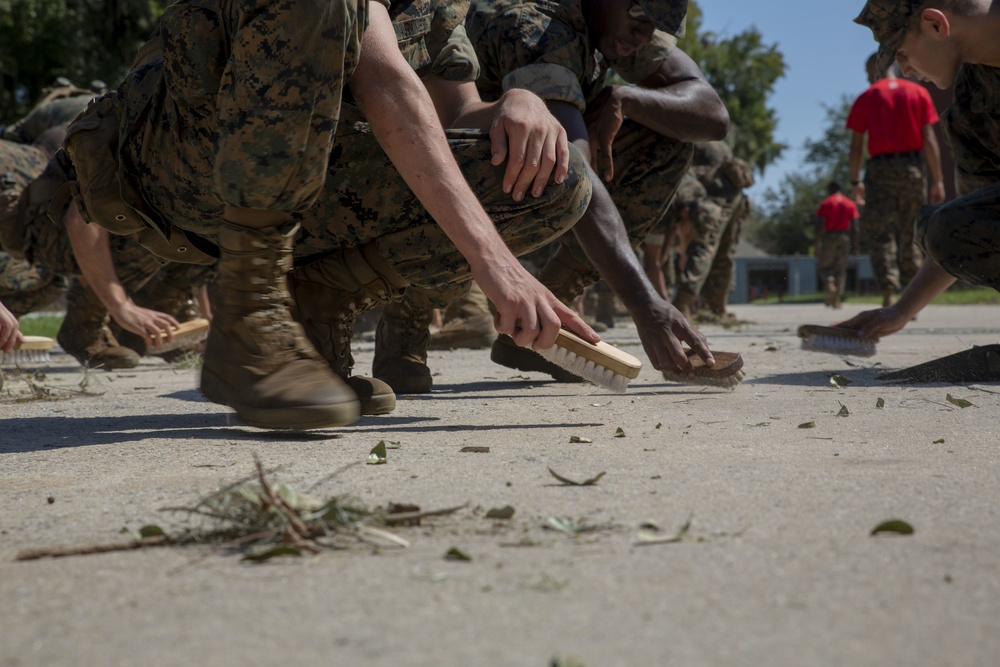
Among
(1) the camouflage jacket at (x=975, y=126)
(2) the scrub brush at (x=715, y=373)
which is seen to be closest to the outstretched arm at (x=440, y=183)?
(2) the scrub brush at (x=715, y=373)

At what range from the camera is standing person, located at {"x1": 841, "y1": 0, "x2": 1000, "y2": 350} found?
3.46m

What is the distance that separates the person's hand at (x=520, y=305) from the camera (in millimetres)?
2098

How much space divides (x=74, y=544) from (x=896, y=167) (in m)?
9.47

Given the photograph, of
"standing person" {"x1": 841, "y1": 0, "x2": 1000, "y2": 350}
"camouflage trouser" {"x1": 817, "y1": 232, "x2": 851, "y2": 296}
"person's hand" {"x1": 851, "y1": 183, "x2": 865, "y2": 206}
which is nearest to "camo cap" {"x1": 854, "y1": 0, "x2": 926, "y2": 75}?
"standing person" {"x1": 841, "y1": 0, "x2": 1000, "y2": 350}

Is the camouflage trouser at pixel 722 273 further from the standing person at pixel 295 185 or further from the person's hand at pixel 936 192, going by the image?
the standing person at pixel 295 185

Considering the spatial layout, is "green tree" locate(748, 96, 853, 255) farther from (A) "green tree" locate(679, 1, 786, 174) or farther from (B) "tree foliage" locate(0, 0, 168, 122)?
(B) "tree foliage" locate(0, 0, 168, 122)

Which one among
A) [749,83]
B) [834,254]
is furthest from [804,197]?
[834,254]

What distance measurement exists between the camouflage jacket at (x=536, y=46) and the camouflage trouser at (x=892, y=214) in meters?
6.53

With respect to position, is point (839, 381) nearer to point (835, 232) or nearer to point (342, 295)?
point (342, 295)

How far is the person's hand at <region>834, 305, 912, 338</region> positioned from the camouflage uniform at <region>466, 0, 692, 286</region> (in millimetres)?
873

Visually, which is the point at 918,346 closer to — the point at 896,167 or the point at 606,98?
the point at 606,98

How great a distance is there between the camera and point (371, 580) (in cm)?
130

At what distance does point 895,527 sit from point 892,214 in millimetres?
9429

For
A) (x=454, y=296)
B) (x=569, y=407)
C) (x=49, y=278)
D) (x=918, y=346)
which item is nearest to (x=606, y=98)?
(x=454, y=296)
